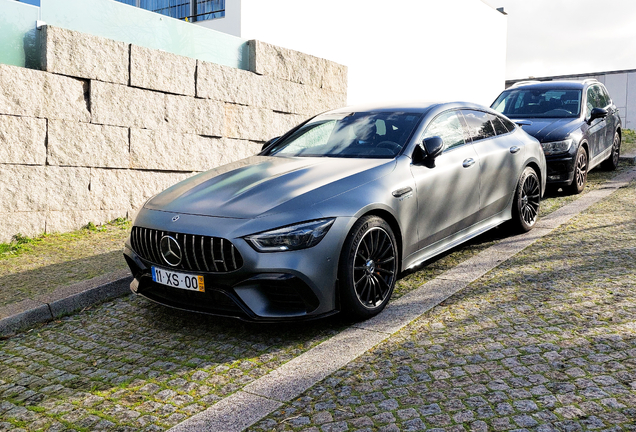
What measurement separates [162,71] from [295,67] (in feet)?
9.30

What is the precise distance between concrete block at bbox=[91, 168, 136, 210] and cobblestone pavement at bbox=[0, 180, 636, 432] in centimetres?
258

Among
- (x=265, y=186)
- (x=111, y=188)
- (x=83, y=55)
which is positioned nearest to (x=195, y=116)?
(x=111, y=188)

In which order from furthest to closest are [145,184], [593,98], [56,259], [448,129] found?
[593,98]
[145,184]
[56,259]
[448,129]

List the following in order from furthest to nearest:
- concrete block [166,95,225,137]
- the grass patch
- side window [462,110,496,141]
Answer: concrete block [166,95,225,137] < side window [462,110,496,141] < the grass patch

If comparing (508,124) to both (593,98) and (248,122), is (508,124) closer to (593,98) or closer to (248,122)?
(248,122)

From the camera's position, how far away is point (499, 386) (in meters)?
3.25

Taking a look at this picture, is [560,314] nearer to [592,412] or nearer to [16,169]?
[592,412]

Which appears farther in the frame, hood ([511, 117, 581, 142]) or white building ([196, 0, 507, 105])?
white building ([196, 0, 507, 105])

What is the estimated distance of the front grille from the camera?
3924mm

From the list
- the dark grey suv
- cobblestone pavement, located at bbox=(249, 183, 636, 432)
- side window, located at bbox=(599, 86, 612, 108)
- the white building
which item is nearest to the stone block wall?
the white building

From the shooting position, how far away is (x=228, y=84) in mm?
9039

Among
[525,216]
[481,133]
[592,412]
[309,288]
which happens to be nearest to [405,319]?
[309,288]

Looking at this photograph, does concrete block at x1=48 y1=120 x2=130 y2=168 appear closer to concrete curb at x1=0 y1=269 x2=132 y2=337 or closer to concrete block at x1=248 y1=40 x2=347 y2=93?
concrete curb at x1=0 y1=269 x2=132 y2=337

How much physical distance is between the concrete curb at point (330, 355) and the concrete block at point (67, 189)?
4.25 metres
